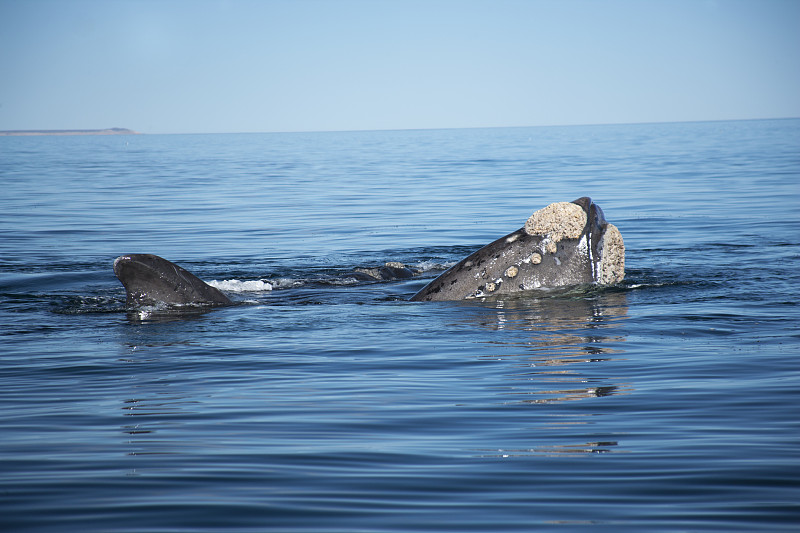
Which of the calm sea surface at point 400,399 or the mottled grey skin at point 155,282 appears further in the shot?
the mottled grey skin at point 155,282

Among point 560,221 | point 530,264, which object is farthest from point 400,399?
point 560,221

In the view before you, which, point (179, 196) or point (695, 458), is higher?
point (179, 196)

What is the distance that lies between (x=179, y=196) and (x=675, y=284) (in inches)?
911

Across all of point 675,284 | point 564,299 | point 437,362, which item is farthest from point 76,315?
point 675,284

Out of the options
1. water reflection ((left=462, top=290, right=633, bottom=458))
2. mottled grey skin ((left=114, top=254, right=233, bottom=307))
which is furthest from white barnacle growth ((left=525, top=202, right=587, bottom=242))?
mottled grey skin ((left=114, top=254, right=233, bottom=307))

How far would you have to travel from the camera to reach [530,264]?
1005cm

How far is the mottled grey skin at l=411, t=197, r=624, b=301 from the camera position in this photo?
9.96 meters

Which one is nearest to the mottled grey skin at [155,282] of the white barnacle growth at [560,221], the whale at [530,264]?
the whale at [530,264]

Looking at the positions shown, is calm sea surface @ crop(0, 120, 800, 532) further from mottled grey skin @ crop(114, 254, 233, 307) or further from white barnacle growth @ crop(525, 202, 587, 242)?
white barnacle growth @ crop(525, 202, 587, 242)

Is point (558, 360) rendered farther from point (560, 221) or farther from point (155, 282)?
point (155, 282)

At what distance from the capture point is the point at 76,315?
10930 mm

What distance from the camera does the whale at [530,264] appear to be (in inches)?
389

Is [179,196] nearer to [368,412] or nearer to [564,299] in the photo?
[564,299]

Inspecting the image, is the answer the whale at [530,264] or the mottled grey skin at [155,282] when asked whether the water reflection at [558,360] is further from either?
the mottled grey skin at [155,282]
